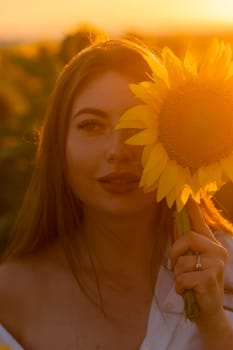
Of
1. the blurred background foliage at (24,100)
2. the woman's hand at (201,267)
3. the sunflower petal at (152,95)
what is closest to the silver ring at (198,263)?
the woman's hand at (201,267)

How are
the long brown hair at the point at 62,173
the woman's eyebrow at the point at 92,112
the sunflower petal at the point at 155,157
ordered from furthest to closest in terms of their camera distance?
1. the long brown hair at the point at 62,173
2. the woman's eyebrow at the point at 92,112
3. the sunflower petal at the point at 155,157

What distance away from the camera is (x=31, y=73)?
7770mm

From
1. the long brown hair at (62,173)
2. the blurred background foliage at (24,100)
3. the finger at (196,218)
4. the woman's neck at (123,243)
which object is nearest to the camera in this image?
the finger at (196,218)

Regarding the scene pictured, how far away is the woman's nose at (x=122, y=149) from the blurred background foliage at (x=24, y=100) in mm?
1381

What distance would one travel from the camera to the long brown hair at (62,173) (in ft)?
9.05

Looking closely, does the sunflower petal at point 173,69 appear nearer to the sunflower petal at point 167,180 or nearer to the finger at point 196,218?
the sunflower petal at point 167,180

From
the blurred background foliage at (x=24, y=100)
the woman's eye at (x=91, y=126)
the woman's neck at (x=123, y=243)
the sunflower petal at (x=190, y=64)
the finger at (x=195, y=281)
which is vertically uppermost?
the blurred background foliage at (x=24, y=100)

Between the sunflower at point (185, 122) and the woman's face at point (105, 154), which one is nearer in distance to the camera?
the sunflower at point (185, 122)

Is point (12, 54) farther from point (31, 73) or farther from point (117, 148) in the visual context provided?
point (117, 148)

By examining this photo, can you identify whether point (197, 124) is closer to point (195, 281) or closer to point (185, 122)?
point (185, 122)

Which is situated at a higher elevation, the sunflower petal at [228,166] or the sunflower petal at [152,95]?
the sunflower petal at [152,95]

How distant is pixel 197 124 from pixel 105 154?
15.0 inches

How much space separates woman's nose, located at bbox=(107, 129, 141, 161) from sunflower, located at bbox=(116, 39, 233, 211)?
24cm

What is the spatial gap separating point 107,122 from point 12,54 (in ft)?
19.1
